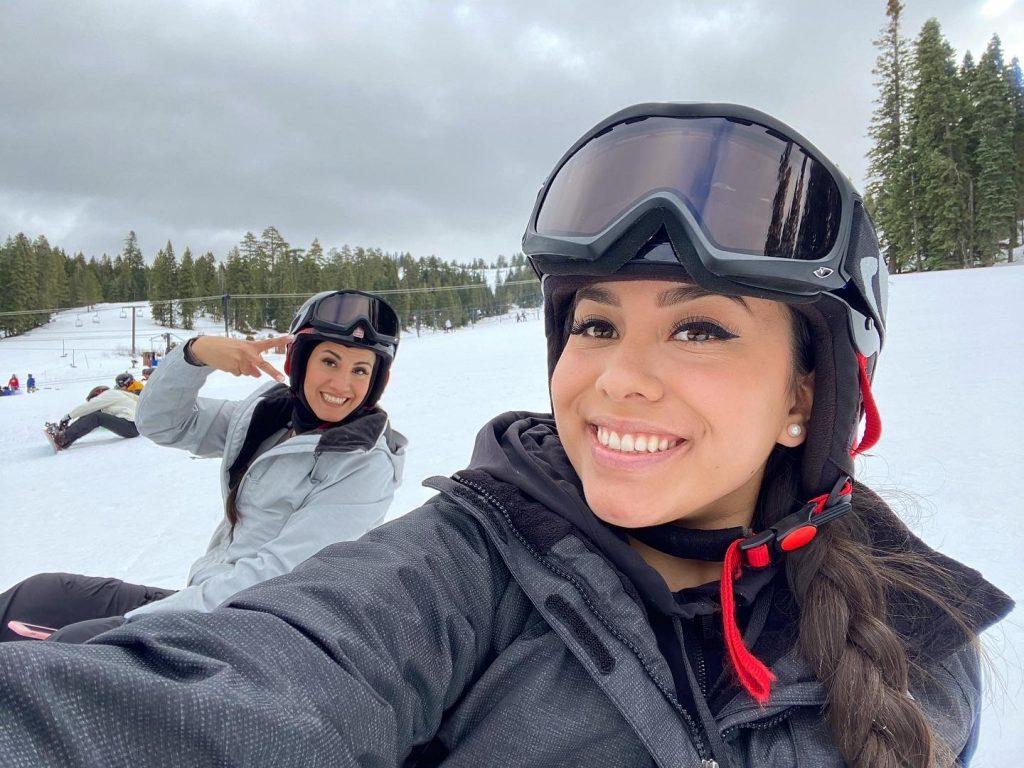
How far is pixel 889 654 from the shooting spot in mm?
1307

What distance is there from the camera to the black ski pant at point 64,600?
2.64 metres

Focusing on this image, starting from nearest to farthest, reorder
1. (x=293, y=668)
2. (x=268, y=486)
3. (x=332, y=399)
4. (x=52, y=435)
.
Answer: (x=293, y=668) < (x=268, y=486) < (x=332, y=399) < (x=52, y=435)

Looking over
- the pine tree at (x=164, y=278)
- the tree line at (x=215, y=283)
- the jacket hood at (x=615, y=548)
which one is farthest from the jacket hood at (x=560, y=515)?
the pine tree at (x=164, y=278)

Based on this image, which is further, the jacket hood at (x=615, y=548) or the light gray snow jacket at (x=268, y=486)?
the light gray snow jacket at (x=268, y=486)

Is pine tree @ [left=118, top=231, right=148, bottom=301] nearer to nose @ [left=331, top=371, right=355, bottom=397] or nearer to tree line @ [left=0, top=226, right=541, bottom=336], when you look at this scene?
tree line @ [left=0, top=226, right=541, bottom=336]

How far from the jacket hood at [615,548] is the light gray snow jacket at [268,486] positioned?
1616 mm

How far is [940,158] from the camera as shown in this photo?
30.3 m

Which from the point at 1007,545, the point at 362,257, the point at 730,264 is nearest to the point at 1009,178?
the point at 1007,545

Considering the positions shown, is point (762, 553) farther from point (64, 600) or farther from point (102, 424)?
point (102, 424)

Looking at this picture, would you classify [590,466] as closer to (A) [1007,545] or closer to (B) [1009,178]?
(A) [1007,545]

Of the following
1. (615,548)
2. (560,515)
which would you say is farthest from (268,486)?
(615,548)

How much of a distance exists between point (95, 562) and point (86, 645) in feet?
18.3

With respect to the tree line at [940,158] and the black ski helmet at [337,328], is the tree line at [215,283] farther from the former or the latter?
the black ski helmet at [337,328]

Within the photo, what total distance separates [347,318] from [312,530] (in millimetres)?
1445
